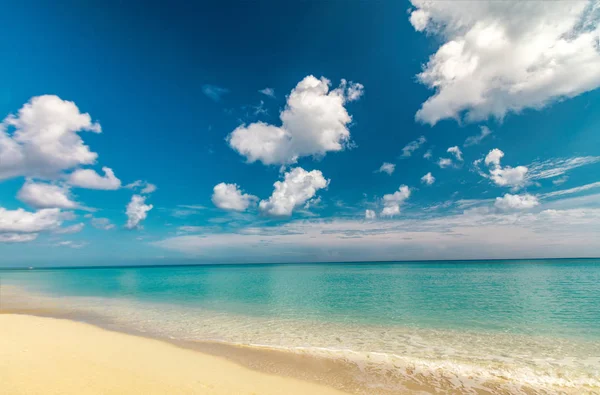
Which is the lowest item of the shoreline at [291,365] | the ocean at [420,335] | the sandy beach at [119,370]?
the ocean at [420,335]

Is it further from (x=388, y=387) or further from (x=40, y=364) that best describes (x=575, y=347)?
(x=40, y=364)

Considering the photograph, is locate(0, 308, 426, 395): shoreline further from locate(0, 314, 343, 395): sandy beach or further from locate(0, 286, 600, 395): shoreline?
locate(0, 314, 343, 395): sandy beach

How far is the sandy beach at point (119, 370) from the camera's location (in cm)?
718

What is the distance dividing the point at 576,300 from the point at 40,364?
34.9m

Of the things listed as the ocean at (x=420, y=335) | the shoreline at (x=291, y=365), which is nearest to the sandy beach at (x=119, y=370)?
the shoreline at (x=291, y=365)

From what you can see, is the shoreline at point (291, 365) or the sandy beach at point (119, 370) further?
the shoreline at point (291, 365)

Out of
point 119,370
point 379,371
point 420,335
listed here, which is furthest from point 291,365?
point 420,335

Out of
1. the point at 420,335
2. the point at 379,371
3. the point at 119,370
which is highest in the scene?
the point at 119,370

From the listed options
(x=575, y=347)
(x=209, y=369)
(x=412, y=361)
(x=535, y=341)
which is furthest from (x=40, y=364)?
(x=575, y=347)

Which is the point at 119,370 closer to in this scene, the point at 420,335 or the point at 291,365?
the point at 291,365

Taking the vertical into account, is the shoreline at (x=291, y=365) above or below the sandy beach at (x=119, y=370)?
below

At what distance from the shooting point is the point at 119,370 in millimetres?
8422

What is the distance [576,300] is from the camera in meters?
23.2

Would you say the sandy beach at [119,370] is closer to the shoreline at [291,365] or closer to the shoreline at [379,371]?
the shoreline at [291,365]
